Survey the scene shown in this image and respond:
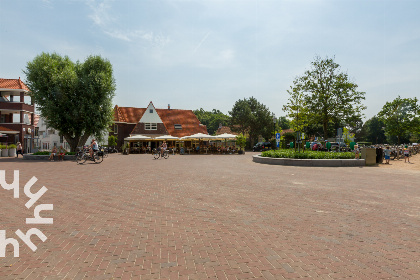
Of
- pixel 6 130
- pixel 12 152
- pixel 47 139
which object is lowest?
pixel 12 152

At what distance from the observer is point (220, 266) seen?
12.5ft

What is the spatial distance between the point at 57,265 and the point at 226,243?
2.37 m

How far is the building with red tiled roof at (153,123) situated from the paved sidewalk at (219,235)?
45.5 meters

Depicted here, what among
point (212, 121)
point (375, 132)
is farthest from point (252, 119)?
point (375, 132)

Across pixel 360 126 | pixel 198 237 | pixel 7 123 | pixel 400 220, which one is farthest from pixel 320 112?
pixel 360 126

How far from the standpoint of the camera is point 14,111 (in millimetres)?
43812

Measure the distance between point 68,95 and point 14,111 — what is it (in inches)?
A: 747

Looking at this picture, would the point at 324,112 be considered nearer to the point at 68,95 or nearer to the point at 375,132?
the point at 68,95

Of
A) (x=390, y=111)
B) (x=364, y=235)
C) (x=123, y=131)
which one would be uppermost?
(x=390, y=111)

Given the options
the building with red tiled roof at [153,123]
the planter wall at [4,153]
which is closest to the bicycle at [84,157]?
the planter wall at [4,153]

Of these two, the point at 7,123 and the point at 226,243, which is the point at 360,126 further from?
the point at 226,243

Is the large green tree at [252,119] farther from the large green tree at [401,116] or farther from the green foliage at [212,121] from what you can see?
the green foliage at [212,121]

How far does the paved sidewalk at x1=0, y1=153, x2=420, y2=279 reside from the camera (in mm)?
3713

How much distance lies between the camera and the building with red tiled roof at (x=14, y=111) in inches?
1681
